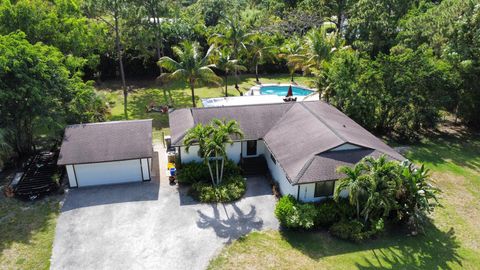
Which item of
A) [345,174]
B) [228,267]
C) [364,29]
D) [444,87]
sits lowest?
[228,267]

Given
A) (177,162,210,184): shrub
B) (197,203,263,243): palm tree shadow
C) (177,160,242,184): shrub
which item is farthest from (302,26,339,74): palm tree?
(197,203,263,243): palm tree shadow

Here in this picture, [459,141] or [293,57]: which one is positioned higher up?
[293,57]

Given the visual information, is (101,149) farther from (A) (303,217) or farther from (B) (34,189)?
(A) (303,217)

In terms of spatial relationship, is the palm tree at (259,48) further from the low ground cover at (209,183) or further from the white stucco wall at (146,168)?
the white stucco wall at (146,168)

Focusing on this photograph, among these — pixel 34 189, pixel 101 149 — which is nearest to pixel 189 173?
pixel 101 149

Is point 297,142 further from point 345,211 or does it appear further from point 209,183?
point 209,183

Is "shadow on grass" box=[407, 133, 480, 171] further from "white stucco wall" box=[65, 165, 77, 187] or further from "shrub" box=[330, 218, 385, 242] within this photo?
Result: "white stucco wall" box=[65, 165, 77, 187]
